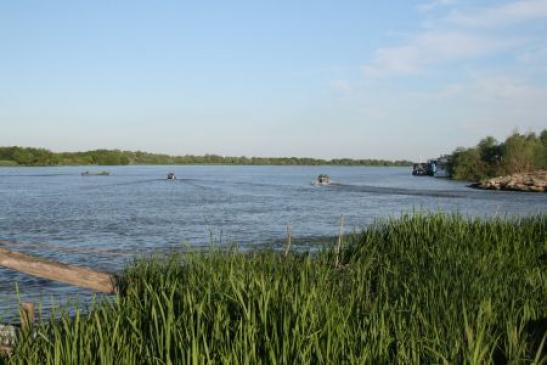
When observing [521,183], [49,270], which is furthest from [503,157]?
[49,270]

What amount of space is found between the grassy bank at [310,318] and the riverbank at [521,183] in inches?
2368

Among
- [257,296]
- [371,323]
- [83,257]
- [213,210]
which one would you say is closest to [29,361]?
[257,296]

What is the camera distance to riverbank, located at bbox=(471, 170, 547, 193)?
2709 inches

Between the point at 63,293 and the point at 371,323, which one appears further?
the point at 63,293

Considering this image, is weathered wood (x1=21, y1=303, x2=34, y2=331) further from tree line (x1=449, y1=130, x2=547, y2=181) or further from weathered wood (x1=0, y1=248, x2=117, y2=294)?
tree line (x1=449, y1=130, x2=547, y2=181)

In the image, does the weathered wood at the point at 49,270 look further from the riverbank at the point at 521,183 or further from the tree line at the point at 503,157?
the tree line at the point at 503,157

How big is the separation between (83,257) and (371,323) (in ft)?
52.3

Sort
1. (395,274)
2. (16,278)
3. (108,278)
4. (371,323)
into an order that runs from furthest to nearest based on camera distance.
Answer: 1. (16,278)
2. (395,274)
3. (108,278)
4. (371,323)

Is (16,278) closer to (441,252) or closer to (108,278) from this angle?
(108,278)

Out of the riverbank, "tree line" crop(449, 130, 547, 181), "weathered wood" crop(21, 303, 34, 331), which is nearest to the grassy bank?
"weathered wood" crop(21, 303, 34, 331)

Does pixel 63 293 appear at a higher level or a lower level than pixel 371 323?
lower

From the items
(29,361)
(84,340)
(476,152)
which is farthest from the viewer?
(476,152)

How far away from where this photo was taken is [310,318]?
7.13 metres

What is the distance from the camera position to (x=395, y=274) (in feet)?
34.9
